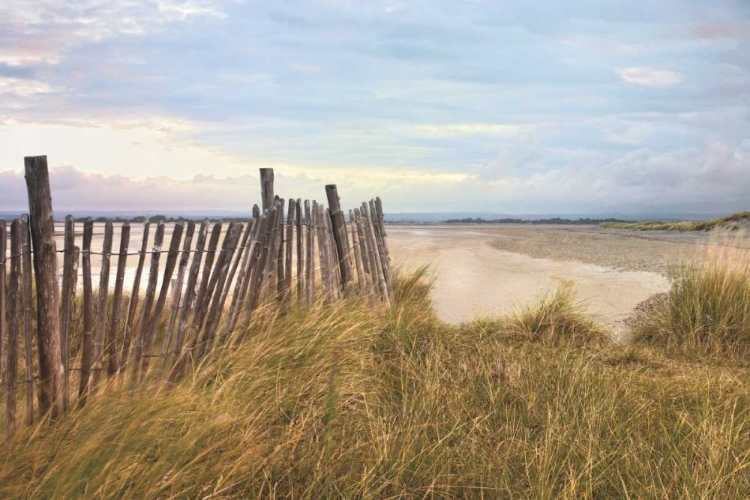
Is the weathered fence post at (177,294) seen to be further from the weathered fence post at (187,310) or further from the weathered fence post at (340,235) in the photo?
the weathered fence post at (340,235)

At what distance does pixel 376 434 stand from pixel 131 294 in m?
2.23

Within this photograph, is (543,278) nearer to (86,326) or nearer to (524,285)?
(524,285)

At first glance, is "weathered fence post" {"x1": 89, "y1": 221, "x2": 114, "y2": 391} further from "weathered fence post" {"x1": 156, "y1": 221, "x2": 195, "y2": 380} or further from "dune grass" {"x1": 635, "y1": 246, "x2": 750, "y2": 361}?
"dune grass" {"x1": 635, "y1": 246, "x2": 750, "y2": 361}

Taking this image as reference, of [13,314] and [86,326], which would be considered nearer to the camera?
[13,314]

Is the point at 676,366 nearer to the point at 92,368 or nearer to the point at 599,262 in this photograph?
the point at 92,368

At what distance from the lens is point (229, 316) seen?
17.6ft

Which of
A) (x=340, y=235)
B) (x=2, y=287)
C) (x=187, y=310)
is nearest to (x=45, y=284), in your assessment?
(x=2, y=287)

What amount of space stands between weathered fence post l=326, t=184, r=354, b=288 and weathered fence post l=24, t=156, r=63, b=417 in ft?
12.9

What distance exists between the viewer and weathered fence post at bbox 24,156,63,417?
393 cm

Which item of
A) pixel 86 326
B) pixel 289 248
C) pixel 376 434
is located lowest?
pixel 376 434

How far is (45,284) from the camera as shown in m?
3.99

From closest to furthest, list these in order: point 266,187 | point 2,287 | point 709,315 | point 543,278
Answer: point 2,287, point 266,187, point 709,315, point 543,278

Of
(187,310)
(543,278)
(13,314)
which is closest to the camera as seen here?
(13,314)

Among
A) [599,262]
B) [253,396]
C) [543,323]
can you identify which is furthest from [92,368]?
[599,262]
